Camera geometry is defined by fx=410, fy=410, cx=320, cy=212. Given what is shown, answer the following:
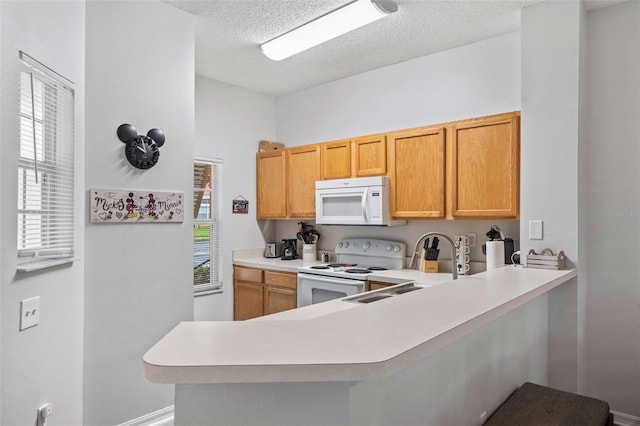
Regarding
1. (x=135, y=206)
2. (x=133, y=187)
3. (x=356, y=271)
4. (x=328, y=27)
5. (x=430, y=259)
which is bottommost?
(x=356, y=271)

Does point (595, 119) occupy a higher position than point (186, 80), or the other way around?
point (186, 80)

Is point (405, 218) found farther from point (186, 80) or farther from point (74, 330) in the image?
point (74, 330)

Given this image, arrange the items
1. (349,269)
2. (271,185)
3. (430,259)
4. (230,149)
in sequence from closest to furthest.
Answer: (430,259), (349,269), (230,149), (271,185)

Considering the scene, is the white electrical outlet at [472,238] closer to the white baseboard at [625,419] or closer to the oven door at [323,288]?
the oven door at [323,288]

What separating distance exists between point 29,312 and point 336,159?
283 centimetres

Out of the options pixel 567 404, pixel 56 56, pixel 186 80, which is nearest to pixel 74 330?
pixel 56 56

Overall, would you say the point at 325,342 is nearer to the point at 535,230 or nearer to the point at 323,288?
the point at 535,230

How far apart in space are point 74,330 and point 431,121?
303 centimetres

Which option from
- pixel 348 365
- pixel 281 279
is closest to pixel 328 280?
pixel 281 279

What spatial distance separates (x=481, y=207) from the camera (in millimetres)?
3002

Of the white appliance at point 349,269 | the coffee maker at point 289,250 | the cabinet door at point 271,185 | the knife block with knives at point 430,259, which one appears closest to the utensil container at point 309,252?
the coffee maker at point 289,250

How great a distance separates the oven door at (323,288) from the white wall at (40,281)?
185 cm

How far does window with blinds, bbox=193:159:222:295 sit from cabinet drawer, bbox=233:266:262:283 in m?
0.17

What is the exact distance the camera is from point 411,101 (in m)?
3.73
